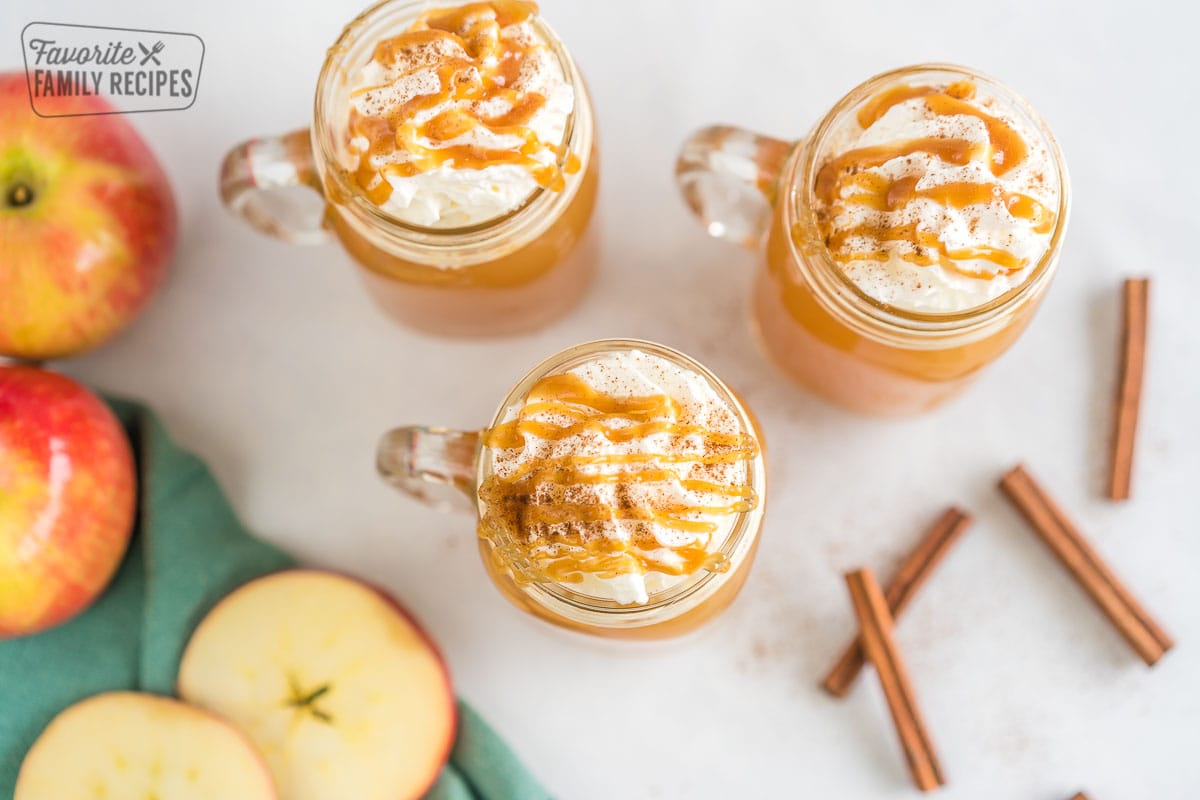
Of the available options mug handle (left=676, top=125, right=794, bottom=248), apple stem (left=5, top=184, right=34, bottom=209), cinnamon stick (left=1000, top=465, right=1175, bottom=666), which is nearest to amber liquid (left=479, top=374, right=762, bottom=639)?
mug handle (left=676, top=125, right=794, bottom=248)

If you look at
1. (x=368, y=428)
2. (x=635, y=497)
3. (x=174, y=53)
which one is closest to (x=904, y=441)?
(x=635, y=497)

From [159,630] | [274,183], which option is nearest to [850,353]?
[274,183]

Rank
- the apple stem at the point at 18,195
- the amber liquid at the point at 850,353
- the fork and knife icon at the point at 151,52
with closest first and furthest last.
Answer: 1. the amber liquid at the point at 850,353
2. the apple stem at the point at 18,195
3. the fork and knife icon at the point at 151,52

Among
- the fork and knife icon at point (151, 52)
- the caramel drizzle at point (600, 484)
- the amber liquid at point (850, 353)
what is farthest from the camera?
the fork and knife icon at point (151, 52)

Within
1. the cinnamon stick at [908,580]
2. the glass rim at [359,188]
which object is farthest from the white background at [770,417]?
the glass rim at [359,188]

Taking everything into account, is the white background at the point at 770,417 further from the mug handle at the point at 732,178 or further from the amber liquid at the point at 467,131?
the amber liquid at the point at 467,131

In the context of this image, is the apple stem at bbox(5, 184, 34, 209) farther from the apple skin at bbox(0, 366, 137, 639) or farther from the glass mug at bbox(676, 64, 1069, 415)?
the glass mug at bbox(676, 64, 1069, 415)
